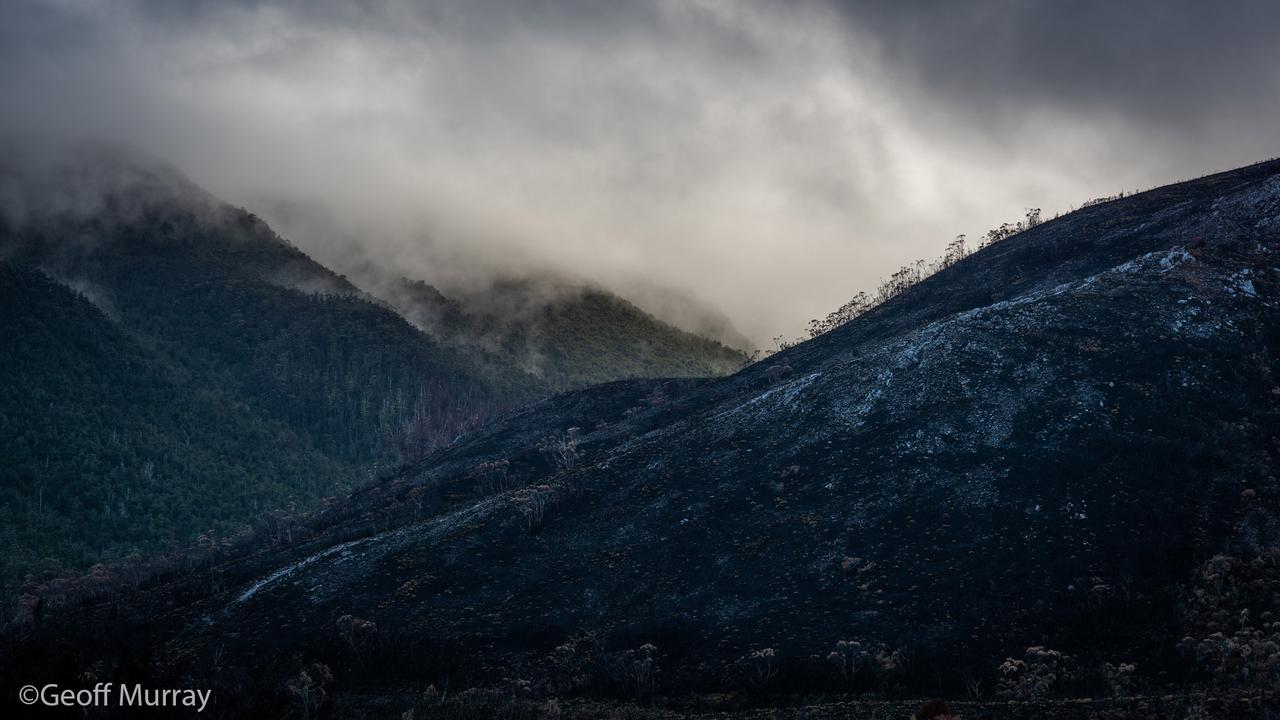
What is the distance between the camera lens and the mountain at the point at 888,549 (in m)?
49.6

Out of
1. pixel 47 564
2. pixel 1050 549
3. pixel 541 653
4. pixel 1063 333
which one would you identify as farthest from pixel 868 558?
pixel 47 564

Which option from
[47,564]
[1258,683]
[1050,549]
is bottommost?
[47,564]

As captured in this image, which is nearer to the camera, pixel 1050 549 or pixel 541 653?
pixel 1050 549

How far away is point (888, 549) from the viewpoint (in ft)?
206

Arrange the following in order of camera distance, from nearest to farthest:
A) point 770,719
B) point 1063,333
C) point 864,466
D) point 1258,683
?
point 1258,683 → point 770,719 → point 864,466 → point 1063,333

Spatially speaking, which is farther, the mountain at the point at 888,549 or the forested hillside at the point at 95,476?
the forested hillside at the point at 95,476

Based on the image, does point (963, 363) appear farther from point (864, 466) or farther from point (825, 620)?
point (825, 620)

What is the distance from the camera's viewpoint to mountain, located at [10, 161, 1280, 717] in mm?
49625

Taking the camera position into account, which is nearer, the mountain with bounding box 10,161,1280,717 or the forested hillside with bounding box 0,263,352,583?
the mountain with bounding box 10,161,1280,717

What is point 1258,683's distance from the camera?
39.7 m

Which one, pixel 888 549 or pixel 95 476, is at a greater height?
pixel 95 476

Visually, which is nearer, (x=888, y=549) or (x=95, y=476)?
(x=888, y=549)

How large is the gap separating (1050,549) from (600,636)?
30818 millimetres

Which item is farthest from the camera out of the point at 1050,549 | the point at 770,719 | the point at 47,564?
the point at 47,564
